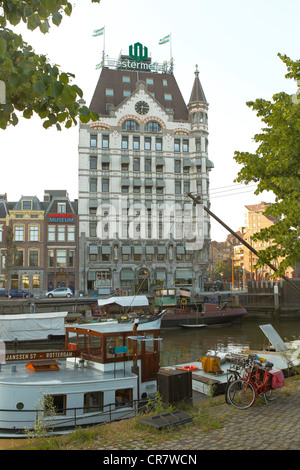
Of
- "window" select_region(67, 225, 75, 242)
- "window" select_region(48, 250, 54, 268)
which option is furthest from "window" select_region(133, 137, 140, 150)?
"window" select_region(48, 250, 54, 268)

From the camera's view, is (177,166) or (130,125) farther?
(177,166)

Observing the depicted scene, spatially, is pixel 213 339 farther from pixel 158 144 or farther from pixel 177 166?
pixel 158 144

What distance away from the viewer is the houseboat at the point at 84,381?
1387 cm

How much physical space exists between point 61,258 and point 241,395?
54.5 meters

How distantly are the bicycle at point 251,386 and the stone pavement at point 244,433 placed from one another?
0.86ft

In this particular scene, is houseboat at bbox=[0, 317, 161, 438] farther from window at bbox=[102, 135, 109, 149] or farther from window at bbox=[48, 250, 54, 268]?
window at bbox=[102, 135, 109, 149]

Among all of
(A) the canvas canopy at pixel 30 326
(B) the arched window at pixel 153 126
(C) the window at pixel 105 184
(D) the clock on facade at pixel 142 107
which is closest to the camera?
(A) the canvas canopy at pixel 30 326

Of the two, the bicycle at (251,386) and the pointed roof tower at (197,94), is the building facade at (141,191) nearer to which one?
the pointed roof tower at (197,94)

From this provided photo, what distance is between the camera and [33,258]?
62.0 m

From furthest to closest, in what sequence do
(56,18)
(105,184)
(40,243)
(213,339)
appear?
(105,184) → (40,243) → (213,339) → (56,18)

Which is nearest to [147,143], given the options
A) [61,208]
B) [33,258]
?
[61,208]

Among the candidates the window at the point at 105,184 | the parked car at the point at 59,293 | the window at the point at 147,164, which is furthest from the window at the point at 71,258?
the window at the point at 147,164

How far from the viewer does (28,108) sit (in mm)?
5695
